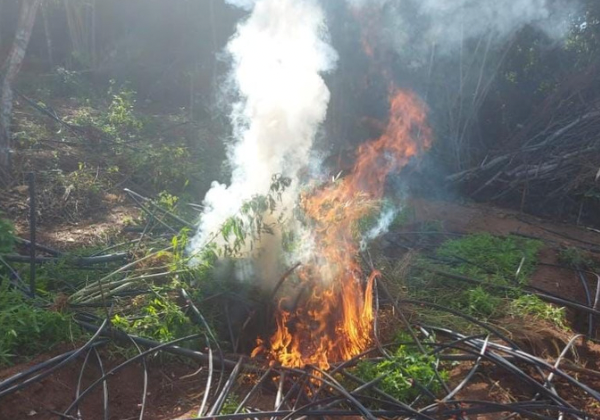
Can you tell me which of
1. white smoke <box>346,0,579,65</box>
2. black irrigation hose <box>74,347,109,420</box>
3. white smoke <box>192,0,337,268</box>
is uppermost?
white smoke <box>346,0,579,65</box>

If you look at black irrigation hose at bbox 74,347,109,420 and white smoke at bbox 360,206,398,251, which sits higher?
white smoke at bbox 360,206,398,251

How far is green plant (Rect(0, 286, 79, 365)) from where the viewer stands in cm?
388

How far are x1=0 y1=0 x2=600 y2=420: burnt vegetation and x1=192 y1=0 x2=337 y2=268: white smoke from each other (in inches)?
10.4

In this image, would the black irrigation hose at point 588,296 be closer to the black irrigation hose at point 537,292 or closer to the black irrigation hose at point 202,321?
the black irrigation hose at point 537,292

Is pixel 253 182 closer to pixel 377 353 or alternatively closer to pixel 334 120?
pixel 377 353

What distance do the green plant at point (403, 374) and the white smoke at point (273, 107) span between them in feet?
5.50

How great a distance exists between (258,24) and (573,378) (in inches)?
180

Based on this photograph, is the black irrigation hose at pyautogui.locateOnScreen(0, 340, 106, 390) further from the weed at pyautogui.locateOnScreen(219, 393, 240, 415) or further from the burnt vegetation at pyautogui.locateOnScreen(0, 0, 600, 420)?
the weed at pyautogui.locateOnScreen(219, 393, 240, 415)

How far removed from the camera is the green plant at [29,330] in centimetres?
388

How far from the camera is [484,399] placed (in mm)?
3654

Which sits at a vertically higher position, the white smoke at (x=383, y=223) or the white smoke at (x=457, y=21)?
the white smoke at (x=457, y=21)

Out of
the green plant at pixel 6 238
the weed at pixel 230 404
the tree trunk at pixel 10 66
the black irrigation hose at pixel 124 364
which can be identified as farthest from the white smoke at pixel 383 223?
the tree trunk at pixel 10 66

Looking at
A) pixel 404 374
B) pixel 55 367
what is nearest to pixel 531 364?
pixel 404 374

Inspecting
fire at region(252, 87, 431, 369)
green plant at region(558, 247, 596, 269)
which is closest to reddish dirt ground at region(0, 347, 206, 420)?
fire at region(252, 87, 431, 369)
